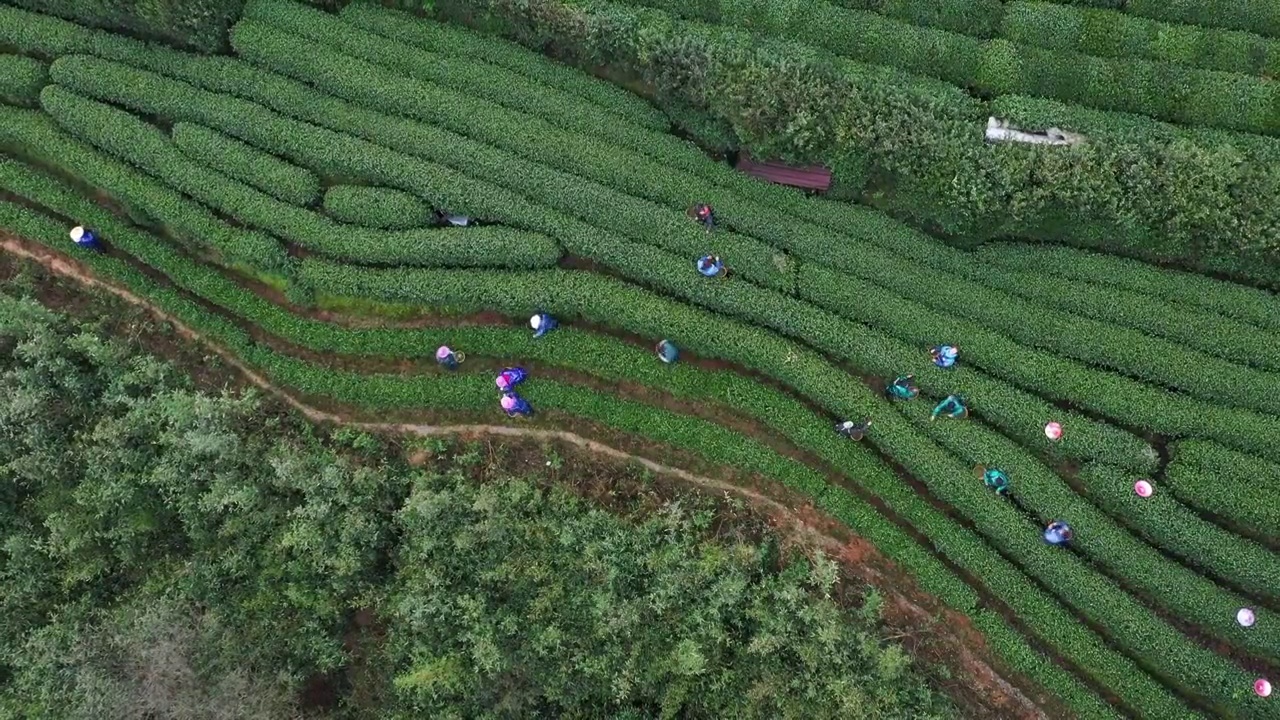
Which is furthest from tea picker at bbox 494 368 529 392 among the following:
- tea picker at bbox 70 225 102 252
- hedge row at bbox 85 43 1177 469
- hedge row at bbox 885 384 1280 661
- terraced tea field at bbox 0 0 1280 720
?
tea picker at bbox 70 225 102 252

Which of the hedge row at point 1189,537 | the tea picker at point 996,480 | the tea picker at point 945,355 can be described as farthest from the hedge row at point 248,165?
the hedge row at point 1189,537

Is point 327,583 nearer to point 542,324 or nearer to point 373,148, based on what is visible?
point 542,324

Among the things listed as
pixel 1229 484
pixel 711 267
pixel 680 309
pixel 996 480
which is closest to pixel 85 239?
pixel 680 309

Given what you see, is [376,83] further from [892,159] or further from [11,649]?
[11,649]

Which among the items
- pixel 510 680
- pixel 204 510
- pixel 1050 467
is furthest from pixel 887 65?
pixel 204 510

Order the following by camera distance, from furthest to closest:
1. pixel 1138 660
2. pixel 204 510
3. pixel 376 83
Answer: pixel 376 83 → pixel 204 510 → pixel 1138 660

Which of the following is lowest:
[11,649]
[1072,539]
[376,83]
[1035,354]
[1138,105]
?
[11,649]
